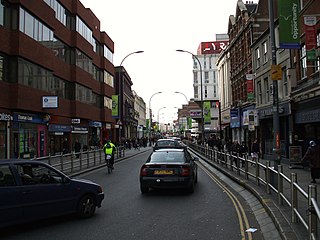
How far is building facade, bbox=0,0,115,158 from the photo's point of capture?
950 inches

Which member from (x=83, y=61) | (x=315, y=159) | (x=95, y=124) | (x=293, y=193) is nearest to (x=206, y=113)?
(x=95, y=124)

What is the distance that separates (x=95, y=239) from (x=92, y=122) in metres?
37.7

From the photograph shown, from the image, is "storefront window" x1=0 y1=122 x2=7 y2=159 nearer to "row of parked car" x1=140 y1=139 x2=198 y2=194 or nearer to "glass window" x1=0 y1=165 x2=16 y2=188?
"row of parked car" x1=140 y1=139 x2=198 y2=194

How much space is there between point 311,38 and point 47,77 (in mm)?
20601

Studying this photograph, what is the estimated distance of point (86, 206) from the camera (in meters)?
8.07

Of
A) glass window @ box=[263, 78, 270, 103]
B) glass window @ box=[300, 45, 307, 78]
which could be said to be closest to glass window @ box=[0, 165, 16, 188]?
→ glass window @ box=[300, 45, 307, 78]

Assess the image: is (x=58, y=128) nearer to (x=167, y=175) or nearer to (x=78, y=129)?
(x=78, y=129)

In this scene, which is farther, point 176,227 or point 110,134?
point 110,134

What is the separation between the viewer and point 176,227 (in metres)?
7.20

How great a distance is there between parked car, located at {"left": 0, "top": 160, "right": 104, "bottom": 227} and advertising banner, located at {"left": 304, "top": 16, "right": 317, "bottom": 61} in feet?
37.8

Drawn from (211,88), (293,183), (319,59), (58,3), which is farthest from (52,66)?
(211,88)

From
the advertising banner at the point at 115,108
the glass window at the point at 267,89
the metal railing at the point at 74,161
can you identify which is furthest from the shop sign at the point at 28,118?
the glass window at the point at 267,89

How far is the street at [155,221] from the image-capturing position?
6645 mm

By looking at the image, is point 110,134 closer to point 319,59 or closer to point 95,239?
point 319,59
